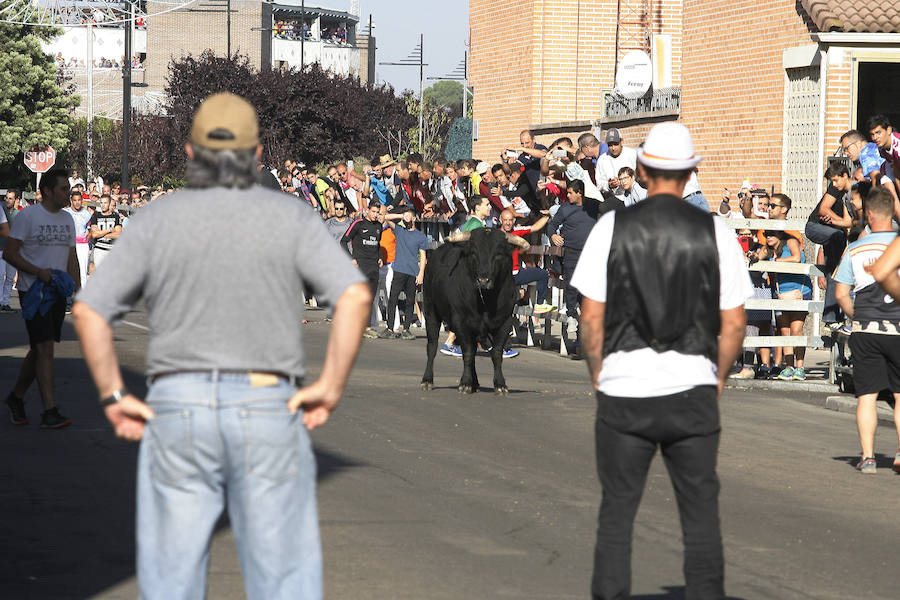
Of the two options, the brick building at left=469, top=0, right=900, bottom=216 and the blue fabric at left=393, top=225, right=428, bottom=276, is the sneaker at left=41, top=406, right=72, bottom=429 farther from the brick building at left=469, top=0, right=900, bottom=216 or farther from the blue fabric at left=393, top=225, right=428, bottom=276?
the brick building at left=469, top=0, right=900, bottom=216

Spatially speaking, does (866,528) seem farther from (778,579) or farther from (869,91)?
(869,91)

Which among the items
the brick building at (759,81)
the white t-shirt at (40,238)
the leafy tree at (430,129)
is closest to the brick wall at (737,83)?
the brick building at (759,81)

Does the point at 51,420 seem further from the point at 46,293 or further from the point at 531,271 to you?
the point at 531,271

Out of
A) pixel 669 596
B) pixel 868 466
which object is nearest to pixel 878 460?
pixel 868 466

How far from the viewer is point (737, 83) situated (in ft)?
83.1

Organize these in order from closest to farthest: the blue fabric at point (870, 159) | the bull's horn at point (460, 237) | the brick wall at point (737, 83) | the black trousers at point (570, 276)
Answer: the blue fabric at point (870, 159), the bull's horn at point (460, 237), the black trousers at point (570, 276), the brick wall at point (737, 83)

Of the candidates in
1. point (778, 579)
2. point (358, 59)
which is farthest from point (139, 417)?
point (358, 59)

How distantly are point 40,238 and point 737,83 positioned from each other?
15575 mm

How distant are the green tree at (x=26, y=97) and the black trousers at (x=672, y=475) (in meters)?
75.5

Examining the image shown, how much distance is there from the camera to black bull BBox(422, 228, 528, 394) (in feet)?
53.2

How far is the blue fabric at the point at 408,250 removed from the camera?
23.5m

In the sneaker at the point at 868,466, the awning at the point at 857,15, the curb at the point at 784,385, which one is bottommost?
the curb at the point at 784,385

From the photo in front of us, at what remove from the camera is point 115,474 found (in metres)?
10.2

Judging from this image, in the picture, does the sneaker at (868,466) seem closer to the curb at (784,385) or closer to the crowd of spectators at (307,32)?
the curb at (784,385)
